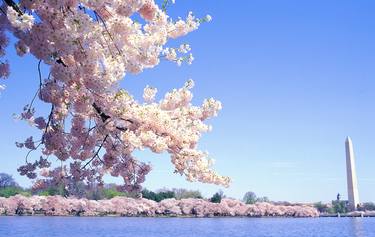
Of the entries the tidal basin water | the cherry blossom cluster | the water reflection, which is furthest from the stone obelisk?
the cherry blossom cluster

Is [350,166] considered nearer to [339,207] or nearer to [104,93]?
[339,207]

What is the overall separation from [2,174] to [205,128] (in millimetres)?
119697

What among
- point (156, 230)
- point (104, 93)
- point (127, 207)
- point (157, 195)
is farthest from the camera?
point (157, 195)

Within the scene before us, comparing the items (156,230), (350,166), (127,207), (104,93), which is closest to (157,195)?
(127,207)

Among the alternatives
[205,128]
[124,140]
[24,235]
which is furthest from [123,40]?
[24,235]

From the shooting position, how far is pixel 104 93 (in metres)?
6.11

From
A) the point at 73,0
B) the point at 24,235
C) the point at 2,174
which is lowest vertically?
the point at 24,235

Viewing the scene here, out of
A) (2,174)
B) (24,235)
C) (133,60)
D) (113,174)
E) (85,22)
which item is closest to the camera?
(85,22)

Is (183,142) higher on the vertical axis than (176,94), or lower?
lower

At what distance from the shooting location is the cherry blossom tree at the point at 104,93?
17.6 ft

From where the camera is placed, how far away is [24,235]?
41.2m

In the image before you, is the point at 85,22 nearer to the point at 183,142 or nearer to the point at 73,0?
the point at 73,0

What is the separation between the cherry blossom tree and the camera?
5367 mm

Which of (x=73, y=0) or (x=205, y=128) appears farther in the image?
(x=205, y=128)
